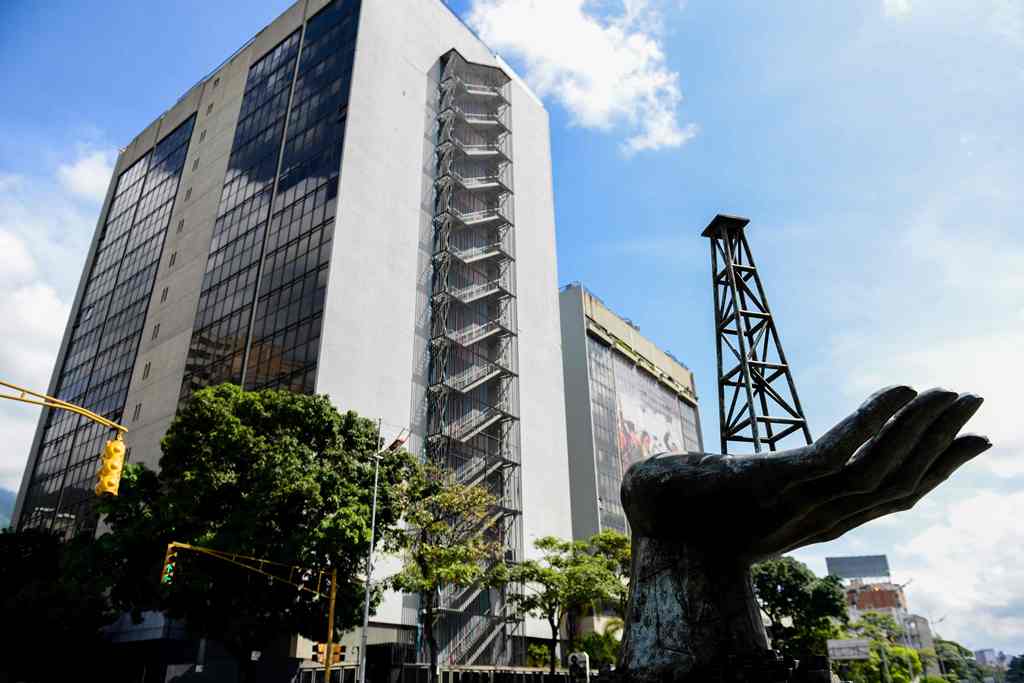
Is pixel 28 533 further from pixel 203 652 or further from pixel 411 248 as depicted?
pixel 411 248

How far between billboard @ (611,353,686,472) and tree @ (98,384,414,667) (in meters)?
46.3

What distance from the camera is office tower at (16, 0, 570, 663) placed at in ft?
148

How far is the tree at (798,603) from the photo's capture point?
5834cm

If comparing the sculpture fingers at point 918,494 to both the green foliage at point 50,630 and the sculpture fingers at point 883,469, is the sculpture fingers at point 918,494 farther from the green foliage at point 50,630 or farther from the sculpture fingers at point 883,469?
the green foliage at point 50,630

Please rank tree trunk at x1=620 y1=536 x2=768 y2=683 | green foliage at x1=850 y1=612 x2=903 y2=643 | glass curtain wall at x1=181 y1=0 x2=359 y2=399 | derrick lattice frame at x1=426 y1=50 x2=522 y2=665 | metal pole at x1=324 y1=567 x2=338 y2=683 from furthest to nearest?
green foliage at x1=850 y1=612 x2=903 y2=643
derrick lattice frame at x1=426 y1=50 x2=522 y2=665
glass curtain wall at x1=181 y1=0 x2=359 y2=399
metal pole at x1=324 y1=567 x2=338 y2=683
tree trunk at x1=620 y1=536 x2=768 y2=683

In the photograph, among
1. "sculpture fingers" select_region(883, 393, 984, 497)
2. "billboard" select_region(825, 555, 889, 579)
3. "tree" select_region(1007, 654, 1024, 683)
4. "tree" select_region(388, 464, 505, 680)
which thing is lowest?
"tree" select_region(1007, 654, 1024, 683)

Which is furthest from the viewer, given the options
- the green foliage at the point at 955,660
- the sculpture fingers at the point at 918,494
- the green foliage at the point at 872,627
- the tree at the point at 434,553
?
the green foliage at the point at 955,660

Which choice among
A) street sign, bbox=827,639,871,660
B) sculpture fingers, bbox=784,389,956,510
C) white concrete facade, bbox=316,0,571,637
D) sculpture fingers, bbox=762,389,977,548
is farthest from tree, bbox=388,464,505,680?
street sign, bbox=827,639,871,660

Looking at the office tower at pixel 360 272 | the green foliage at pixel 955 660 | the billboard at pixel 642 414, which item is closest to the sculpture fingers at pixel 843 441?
the office tower at pixel 360 272

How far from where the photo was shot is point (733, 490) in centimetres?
1288

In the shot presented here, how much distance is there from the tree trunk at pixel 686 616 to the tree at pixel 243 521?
1550cm

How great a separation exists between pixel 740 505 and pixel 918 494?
13.6 ft

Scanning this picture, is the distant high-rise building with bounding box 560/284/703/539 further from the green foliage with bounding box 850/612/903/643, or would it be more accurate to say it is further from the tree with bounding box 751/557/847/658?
the green foliage with bounding box 850/612/903/643

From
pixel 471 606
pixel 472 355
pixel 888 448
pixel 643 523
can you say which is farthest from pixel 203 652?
pixel 888 448
